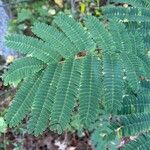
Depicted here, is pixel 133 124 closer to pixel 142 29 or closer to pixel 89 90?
pixel 89 90

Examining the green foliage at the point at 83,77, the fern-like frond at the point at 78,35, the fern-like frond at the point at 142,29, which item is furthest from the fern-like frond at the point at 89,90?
the fern-like frond at the point at 142,29

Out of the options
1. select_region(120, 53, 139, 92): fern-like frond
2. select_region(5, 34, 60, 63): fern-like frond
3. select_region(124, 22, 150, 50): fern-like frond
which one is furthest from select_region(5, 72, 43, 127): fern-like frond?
select_region(124, 22, 150, 50): fern-like frond

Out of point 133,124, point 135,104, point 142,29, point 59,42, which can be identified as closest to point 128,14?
point 142,29

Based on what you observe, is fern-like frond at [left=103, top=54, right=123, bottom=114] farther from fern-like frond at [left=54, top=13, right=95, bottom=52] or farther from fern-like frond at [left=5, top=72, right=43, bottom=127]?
fern-like frond at [left=5, top=72, right=43, bottom=127]

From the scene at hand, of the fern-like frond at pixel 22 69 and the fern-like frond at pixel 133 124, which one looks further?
Result: the fern-like frond at pixel 22 69

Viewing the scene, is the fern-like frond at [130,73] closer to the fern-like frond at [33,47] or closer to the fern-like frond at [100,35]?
the fern-like frond at [100,35]

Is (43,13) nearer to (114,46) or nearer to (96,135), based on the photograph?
(96,135)

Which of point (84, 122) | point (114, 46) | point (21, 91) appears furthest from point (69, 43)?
point (84, 122)
